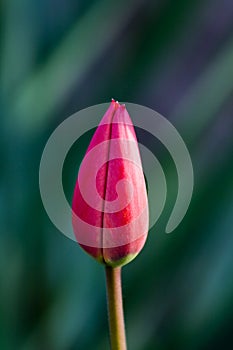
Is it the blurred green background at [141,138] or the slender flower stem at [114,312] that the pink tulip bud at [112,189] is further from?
the blurred green background at [141,138]

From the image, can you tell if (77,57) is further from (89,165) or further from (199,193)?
(89,165)

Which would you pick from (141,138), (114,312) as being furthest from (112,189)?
(141,138)

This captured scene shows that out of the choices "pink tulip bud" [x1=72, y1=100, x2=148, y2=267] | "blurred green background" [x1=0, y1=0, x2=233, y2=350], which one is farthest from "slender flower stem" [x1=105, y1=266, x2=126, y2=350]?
"blurred green background" [x1=0, y1=0, x2=233, y2=350]

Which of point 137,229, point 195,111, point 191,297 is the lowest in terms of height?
point 191,297

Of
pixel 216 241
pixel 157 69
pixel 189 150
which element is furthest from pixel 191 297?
pixel 157 69

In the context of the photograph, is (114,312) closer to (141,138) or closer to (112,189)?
(112,189)
